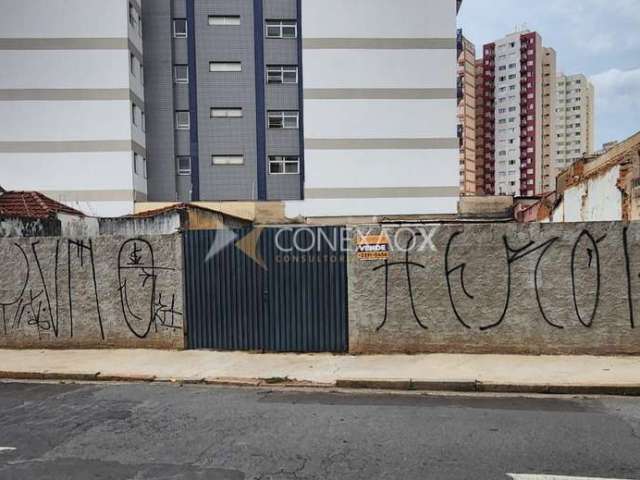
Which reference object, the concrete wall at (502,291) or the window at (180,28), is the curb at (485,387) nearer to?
the concrete wall at (502,291)

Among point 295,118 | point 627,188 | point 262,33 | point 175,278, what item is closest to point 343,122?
point 295,118

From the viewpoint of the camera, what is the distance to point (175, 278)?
760 centimetres

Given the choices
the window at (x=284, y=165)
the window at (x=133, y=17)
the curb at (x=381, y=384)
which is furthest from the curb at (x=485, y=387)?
the window at (x=133, y=17)

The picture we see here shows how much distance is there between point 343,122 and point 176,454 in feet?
82.6

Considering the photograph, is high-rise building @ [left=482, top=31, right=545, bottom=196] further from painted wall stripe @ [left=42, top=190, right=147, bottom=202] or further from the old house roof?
the old house roof

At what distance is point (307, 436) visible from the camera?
14.0 feet

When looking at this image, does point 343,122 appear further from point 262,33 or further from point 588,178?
point 588,178

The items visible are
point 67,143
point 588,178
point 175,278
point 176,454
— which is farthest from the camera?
point 67,143

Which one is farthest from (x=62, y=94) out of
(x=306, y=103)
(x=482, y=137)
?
(x=482, y=137)

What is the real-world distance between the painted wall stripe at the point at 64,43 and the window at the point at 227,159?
7997 millimetres

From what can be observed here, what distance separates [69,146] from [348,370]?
25438mm

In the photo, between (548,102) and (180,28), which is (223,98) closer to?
(180,28)

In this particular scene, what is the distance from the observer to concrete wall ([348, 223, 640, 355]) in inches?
268

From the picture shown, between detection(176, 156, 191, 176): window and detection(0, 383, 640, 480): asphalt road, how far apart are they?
23996 millimetres
